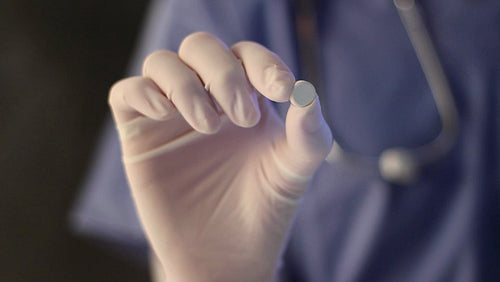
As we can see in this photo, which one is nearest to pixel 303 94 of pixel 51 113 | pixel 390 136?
pixel 390 136

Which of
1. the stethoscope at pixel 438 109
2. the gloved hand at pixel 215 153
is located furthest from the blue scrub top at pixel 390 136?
the gloved hand at pixel 215 153

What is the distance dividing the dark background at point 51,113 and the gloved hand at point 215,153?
47 cm

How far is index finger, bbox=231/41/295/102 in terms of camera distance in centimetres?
30

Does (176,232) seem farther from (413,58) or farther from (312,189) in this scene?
(413,58)

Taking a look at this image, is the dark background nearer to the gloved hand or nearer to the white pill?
the gloved hand

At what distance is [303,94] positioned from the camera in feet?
0.96

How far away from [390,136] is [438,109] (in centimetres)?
6

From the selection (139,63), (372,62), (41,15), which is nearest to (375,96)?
(372,62)

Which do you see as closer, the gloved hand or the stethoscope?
the gloved hand

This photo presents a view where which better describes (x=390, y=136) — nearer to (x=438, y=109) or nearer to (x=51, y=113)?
(x=438, y=109)

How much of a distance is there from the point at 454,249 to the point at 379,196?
3.9 inches

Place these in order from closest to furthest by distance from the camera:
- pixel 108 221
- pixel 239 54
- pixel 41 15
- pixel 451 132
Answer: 1. pixel 239 54
2. pixel 451 132
3. pixel 108 221
4. pixel 41 15

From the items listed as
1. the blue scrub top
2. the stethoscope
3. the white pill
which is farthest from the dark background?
the white pill

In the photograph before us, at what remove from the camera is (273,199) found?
0.38 metres
